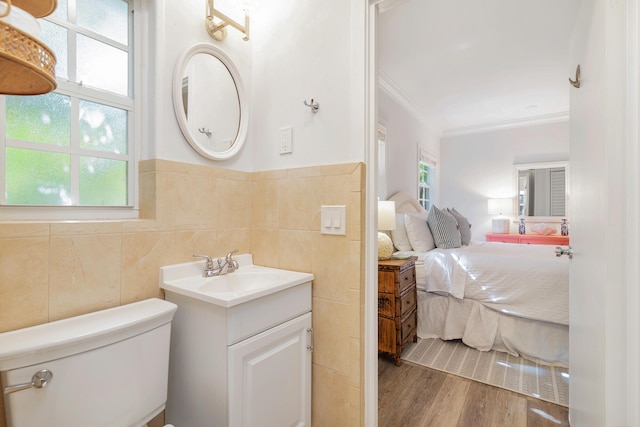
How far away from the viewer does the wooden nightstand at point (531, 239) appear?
13.8 ft

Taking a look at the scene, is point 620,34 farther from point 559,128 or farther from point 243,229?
point 559,128

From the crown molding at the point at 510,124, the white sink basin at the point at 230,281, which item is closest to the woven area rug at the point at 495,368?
the white sink basin at the point at 230,281

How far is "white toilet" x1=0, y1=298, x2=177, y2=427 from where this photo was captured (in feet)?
2.43

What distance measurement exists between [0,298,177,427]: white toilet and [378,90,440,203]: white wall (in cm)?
274

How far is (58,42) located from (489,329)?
9.77ft

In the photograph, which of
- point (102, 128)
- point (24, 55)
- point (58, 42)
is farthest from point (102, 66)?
point (24, 55)

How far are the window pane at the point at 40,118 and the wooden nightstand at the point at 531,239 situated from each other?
16.9 ft

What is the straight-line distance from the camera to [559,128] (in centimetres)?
443

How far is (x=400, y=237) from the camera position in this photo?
285cm

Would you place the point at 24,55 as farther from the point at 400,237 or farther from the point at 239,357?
the point at 400,237

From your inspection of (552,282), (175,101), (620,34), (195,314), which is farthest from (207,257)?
(552,282)

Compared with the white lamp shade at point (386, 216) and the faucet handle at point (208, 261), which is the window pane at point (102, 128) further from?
the white lamp shade at point (386, 216)

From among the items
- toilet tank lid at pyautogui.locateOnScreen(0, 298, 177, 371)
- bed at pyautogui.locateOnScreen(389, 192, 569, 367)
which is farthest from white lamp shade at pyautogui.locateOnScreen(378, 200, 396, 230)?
toilet tank lid at pyautogui.locateOnScreen(0, 298, 177, 371)

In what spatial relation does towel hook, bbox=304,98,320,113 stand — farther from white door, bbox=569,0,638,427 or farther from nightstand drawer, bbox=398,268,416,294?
nightstand drawer, bbox=398,268,416,294
